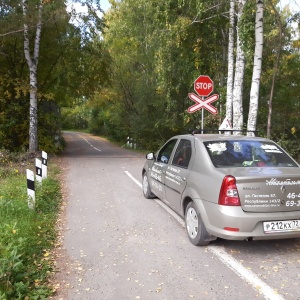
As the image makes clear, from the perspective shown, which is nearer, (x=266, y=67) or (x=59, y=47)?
(x=266, y=67)

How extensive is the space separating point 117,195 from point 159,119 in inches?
534

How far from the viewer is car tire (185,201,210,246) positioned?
16.0ft

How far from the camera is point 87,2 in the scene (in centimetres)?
1638

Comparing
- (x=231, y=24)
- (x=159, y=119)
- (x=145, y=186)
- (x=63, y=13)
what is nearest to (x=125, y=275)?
(x=145, y=186)

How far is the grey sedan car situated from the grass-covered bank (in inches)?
86.5

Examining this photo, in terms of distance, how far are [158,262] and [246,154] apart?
6.86 ft

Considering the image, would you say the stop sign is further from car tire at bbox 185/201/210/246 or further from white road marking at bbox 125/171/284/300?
white road marking at bbox 125/171/284/300

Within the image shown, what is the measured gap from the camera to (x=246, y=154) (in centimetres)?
514

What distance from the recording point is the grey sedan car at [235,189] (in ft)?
14.4

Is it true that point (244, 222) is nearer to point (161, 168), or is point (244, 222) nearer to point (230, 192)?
point (230, 192)

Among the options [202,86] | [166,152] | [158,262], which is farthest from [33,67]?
[158,262]

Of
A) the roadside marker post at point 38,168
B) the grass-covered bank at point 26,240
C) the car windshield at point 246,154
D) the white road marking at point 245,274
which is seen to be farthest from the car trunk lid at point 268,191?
the roadside marker post at point 38,168

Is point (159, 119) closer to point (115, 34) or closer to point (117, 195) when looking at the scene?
point (115, 34)

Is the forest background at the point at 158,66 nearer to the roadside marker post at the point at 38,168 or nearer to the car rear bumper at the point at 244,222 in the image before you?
the roadside marker post at the point at 38,168
